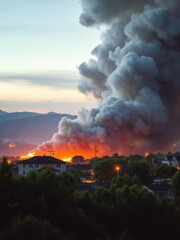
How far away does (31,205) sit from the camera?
85.8 ft

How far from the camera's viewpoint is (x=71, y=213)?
26.7m

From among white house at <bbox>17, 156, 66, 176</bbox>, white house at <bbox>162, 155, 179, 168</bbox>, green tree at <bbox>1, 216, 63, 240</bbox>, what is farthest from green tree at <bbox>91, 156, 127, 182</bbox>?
green tree at <bbox>1, 216, 63, 240</bbox>

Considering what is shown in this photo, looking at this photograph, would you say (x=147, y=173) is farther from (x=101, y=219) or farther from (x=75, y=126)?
(x=101, y=219)

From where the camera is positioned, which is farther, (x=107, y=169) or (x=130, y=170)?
(x=107, y=169)

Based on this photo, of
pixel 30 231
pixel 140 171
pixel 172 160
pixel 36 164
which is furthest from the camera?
pixel 172 160

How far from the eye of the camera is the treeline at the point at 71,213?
76.2ft

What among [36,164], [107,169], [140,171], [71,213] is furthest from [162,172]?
[71,213]

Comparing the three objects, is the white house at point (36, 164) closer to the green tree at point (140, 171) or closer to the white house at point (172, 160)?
the green tree at point (140, 171)

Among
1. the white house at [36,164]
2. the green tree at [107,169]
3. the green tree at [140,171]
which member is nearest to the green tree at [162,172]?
the green tree at [140,171]

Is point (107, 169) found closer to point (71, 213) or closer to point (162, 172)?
point (162, 172)

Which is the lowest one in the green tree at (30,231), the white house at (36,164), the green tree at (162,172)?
the green tree at (30,231)

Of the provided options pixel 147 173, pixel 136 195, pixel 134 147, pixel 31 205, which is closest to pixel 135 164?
pixel 147 173

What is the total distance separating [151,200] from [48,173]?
6.18m

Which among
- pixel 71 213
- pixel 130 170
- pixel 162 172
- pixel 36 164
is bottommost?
pixel 71 213
